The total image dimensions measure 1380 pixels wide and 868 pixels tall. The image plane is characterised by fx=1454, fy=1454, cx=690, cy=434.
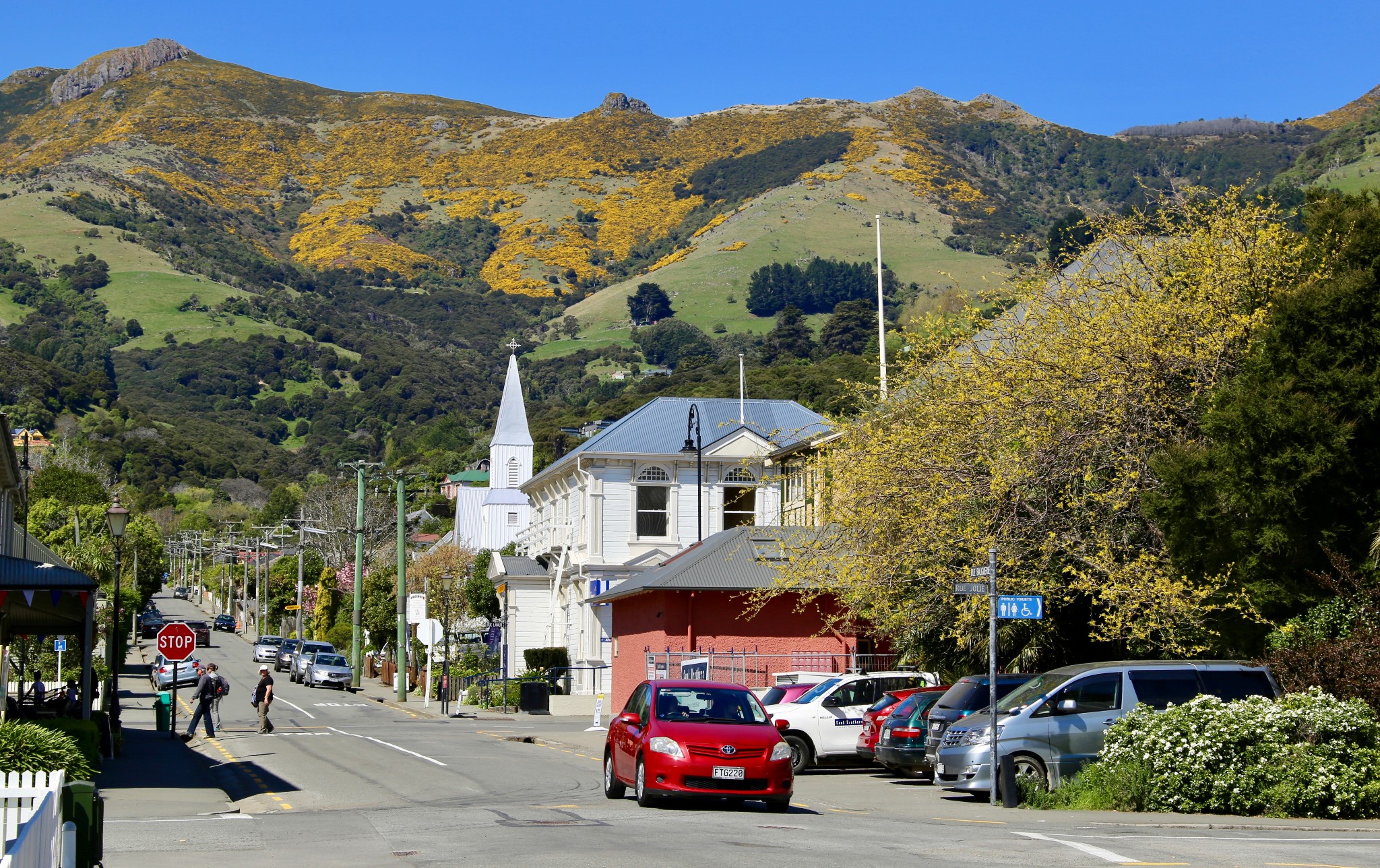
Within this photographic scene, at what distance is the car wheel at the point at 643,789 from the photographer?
17172 mm

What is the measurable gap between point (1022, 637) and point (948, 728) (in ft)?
18.9

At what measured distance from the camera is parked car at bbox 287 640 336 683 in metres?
60.0

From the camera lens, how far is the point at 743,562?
37.5 metres

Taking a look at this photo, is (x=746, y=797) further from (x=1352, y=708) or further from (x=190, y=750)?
(x=190, y=750)

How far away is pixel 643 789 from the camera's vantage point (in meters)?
17.3

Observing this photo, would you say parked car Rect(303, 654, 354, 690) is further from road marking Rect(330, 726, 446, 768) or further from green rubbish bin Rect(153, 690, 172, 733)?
green rubbish bin Rect(153, 690, 172, 733)

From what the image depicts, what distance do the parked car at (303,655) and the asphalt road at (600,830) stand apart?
35.1 m

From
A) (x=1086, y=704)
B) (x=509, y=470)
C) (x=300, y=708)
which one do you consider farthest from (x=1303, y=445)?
(x=509, y=470)

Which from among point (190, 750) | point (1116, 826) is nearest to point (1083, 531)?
point (1116, 826)

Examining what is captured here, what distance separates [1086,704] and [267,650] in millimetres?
56695

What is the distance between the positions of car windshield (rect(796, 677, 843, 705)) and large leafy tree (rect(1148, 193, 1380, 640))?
707cm

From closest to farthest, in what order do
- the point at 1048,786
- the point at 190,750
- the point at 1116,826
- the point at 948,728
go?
the point at 1116,826, the point at 1048,786, the point at 948,728, the point at 190,750

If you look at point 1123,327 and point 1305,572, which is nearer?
point 1305,572

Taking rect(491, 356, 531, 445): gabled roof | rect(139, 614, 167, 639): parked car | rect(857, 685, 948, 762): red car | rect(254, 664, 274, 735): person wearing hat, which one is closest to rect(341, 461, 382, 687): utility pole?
rect(491, 356, 531, 445): gabled roof
